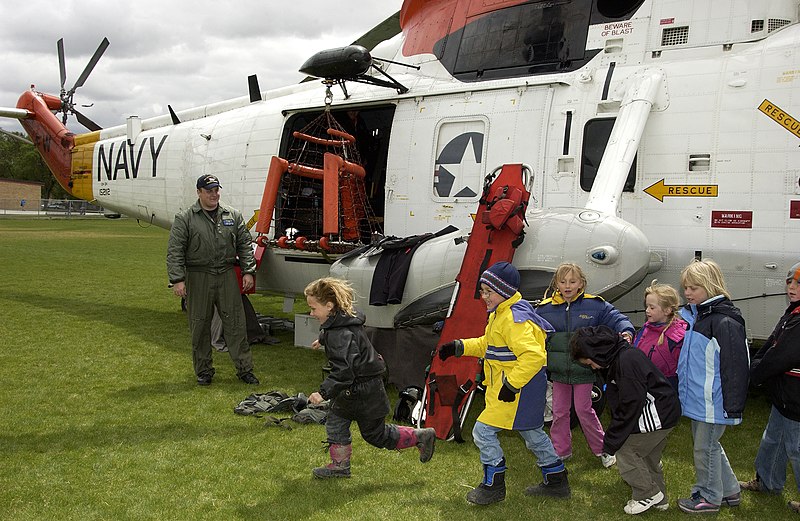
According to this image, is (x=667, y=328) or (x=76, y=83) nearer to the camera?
(x=667, y=328)

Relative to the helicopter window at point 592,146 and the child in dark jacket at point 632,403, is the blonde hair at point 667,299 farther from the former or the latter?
the helicopter window at point 592,146

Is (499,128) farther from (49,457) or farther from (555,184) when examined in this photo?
(49,457)

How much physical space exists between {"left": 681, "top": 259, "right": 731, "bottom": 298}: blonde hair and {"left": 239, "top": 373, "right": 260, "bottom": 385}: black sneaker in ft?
14.3

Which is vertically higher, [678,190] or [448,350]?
[678,190]

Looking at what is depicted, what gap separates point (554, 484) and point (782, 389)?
1385 mm

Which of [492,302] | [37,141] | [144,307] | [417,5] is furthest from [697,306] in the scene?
[37,141]

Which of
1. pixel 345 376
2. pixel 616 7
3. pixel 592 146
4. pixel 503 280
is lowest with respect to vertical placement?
pixel 345 376

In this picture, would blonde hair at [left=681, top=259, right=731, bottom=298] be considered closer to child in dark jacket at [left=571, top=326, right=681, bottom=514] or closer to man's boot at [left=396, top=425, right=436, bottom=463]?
child in dark jacket at [left=571, top=326, right=681, bottom=514]

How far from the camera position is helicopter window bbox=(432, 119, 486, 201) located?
6.70 metres

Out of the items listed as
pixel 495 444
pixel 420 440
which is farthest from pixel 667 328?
pixel 420 440

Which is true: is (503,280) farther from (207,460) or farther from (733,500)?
(207,460)

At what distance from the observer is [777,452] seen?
4059 millimetres

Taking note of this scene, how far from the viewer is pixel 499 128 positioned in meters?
6.56

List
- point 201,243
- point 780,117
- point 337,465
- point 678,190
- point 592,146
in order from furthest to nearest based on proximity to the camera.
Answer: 1. point 201,243
2. point 592,146
3. point 678,190
4. point 780,117
5. point 337,465
